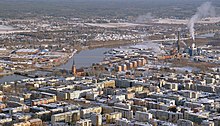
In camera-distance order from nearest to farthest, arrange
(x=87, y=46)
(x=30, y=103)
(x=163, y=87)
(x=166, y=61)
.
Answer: (x=30, y=103)
(x=163, y=87)
(x=166, y=61)
(x=87, y=46)

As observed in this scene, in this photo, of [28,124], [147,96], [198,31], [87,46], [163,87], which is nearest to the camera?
[28,124]

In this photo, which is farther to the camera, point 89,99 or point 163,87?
point 163,87

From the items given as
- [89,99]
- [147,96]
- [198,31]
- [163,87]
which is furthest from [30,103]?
[198,31]

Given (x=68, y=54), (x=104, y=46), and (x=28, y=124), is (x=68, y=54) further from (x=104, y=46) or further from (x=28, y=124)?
(x=28, y=124)

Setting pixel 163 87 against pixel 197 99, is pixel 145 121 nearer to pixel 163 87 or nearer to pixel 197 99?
pixel 197 99

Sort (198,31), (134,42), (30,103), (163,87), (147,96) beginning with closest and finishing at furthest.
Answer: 1. (30,103)
2. (147,96)
3. (163,87)
4. (134,42)
5. (198,31)

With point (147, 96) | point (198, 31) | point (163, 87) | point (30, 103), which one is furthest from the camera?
point (198, 31)

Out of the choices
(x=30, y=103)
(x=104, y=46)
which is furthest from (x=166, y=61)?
(x=30, y=103)
